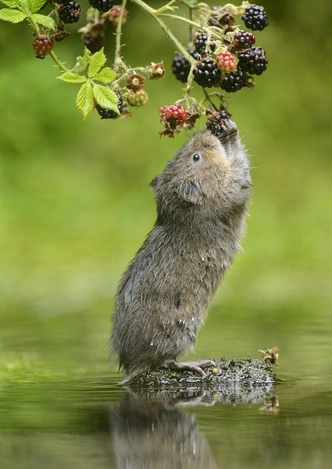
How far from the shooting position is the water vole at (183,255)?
419cm

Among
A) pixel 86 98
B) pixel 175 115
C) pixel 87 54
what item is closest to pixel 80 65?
pixel 87 54

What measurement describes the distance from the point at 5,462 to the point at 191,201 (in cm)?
189

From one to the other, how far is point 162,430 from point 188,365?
105 centimetres

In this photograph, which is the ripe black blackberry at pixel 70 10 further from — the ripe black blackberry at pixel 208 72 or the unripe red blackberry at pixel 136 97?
the ripe black blackberry at pixel 208 72

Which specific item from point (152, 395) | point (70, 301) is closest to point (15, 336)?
point (70, 301)

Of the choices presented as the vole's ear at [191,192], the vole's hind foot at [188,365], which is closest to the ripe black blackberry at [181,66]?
the vole's ear at [191,192]

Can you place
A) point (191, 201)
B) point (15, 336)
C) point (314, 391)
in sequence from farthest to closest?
point (15, 336), point (191, 201), point (314, 391)

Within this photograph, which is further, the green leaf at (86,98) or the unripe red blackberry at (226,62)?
the unripe red blackberry at (226,62)

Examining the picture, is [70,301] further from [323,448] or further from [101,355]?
[323,448]

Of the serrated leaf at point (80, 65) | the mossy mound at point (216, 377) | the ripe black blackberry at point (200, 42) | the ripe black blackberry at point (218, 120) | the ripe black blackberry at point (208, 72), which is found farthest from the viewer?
the mossy mound at point (216, 377)

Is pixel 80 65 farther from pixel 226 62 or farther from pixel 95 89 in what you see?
pixel 226 62

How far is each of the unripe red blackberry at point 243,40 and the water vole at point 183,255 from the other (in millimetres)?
555

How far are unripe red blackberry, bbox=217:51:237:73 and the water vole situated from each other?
2.02ft

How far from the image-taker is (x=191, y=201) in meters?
4.41
